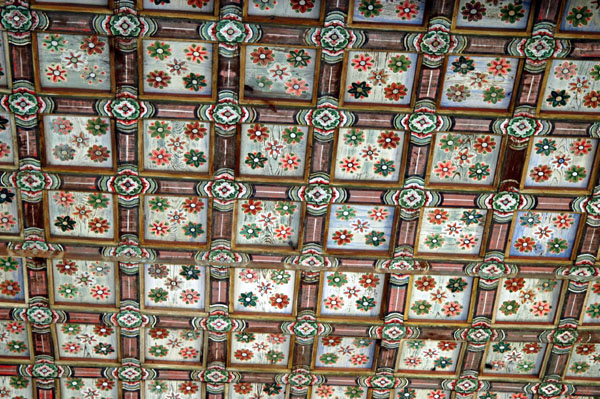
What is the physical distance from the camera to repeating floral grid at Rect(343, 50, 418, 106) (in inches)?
295

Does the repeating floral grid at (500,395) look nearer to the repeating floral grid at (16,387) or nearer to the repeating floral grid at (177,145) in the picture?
the repeating floral grid at (177,145)

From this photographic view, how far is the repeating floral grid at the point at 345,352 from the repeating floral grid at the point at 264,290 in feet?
2.79

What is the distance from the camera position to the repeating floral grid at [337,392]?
965cm

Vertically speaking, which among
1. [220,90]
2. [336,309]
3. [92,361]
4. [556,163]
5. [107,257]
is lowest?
[92,361]

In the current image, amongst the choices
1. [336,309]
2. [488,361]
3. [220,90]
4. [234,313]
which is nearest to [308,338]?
[336,309]

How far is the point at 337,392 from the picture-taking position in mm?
9695

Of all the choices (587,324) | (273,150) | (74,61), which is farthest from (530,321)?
(74,61)

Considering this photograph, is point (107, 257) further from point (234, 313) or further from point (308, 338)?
point (308, 338)

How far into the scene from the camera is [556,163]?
8.13m

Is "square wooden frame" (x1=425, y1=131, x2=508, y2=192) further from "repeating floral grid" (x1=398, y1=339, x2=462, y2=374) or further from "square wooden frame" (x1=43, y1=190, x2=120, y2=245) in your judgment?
"square wooden frame" (x1=43, y1=190, x2=120, y2=245)

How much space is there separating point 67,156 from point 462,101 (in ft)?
17.0

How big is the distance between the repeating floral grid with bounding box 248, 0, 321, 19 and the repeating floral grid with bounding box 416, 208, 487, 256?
10.1 feet

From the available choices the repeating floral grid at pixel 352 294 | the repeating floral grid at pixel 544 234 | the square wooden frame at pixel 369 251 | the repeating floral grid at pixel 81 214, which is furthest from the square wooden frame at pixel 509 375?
the repeating floral grid at pixel 81 214

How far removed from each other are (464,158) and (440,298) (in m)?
2.24
